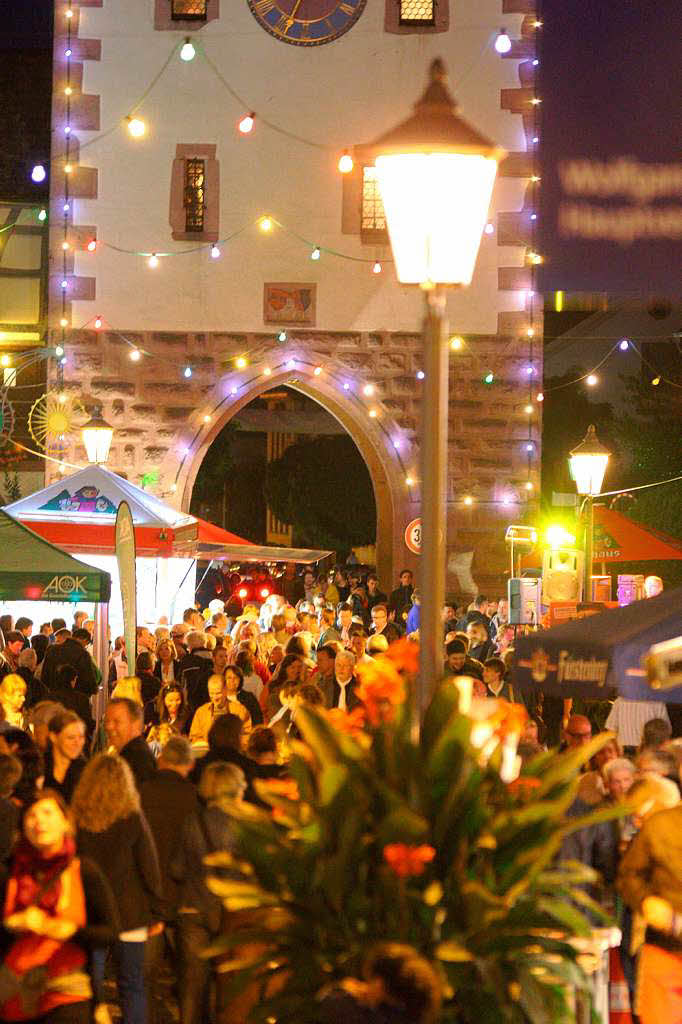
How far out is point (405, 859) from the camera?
4859mm

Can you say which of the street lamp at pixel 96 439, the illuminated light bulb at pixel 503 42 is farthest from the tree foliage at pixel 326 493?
the street lamp at pixel 96 439

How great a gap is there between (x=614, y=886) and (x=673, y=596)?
9.26ft

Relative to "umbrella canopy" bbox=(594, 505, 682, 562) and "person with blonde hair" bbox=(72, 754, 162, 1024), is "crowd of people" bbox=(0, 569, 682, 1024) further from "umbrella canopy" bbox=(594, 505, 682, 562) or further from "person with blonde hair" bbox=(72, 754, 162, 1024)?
"umbrella canopy" bbox=(594, 505, 682, 562)

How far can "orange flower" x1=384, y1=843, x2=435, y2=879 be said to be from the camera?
4.85 metres

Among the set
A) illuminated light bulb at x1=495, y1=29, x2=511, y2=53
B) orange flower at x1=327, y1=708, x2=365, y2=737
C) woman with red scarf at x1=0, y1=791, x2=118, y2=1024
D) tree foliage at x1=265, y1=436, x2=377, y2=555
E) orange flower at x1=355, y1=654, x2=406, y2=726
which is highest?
illuminated light bulb at x1=495, y1=29, x2=511, y2=53

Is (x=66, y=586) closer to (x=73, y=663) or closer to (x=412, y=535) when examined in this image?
(x=73, y=663)

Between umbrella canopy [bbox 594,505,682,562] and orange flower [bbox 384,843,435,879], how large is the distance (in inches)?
612

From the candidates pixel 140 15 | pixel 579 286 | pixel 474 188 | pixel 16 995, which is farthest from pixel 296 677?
pixel 140 15

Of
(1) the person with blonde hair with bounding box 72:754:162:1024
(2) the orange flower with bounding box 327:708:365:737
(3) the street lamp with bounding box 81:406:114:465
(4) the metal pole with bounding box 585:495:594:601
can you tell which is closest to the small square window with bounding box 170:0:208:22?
(3) the street lamp with bounding box 81:406:114:465

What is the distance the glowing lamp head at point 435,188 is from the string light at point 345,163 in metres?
20.0

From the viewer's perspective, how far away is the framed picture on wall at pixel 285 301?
83.5 feet

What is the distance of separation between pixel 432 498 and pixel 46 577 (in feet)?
23.1

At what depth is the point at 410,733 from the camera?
16.9ft

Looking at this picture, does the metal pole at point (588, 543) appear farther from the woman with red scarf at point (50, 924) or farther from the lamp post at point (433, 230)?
the lamp post at point (433, 230)
